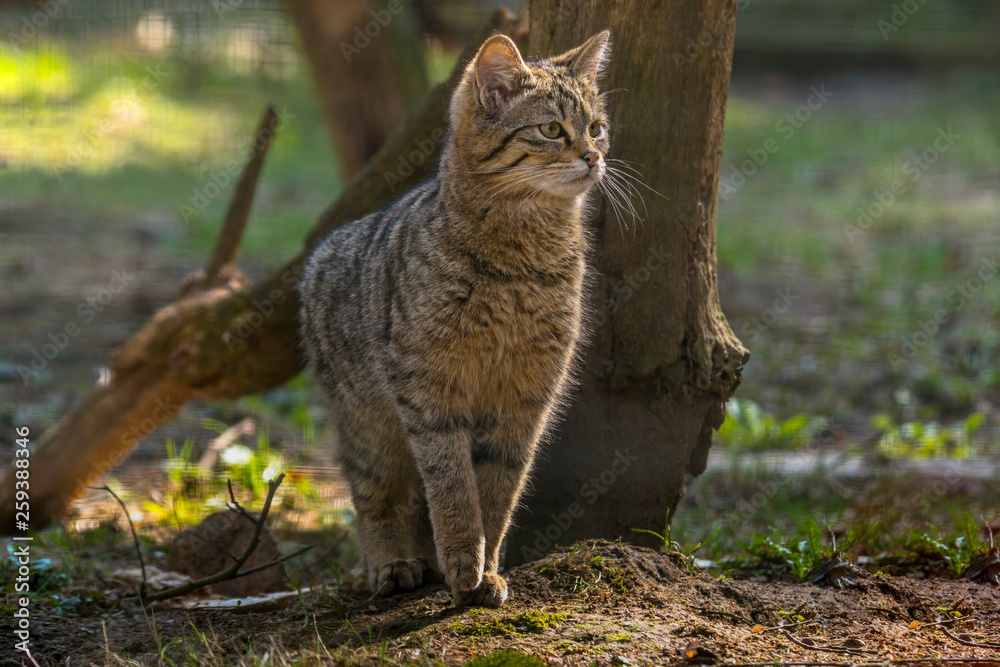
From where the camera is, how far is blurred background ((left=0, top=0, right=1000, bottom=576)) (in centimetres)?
499

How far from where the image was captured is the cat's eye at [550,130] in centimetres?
317

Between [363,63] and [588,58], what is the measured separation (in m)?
3.59

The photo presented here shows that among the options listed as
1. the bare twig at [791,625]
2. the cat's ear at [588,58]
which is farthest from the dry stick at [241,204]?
the bare twig at [791,625]

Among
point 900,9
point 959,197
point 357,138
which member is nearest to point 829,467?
point 357,138

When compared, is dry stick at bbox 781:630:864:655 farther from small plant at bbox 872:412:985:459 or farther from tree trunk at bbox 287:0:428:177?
tree trunk at bbox 287:0:428:177

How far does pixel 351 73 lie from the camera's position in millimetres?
6539

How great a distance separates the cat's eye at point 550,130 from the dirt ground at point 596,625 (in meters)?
1.39

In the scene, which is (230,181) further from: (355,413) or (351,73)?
(355,413)

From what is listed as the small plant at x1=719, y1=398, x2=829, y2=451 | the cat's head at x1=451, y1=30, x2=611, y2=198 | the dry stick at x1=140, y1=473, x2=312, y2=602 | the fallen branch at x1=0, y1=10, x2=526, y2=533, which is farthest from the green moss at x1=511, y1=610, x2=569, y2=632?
the small plant at x1=719, y1=398, x2=829, y2=451

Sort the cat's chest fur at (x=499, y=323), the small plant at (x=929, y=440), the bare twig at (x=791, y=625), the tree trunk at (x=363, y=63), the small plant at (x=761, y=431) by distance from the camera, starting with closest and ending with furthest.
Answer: the bare twig at (x=791, y=625), the cat's chest fur at (x=499, y=323), the small plant at (x=929, y=440), the small plant at (x=761, y=431), the tree trunk at (x=363, y=63)

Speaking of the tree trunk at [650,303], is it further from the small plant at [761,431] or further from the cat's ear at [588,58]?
the small plant at [761,431]

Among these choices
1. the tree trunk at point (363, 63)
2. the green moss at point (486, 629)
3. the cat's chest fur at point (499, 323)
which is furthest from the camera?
the tree trunk at point (363, 63)

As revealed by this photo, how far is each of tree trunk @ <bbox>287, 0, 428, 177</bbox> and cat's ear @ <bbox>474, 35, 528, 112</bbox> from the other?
344 cm

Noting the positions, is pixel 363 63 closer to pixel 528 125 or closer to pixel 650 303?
pixel 528 125
